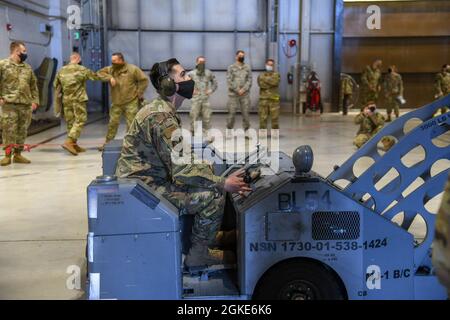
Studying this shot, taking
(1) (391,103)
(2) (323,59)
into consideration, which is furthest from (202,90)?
(2) (323,59)

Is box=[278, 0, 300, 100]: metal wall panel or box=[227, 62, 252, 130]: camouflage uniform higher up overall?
box=[278, 0, 300, 100]: metal wall panel

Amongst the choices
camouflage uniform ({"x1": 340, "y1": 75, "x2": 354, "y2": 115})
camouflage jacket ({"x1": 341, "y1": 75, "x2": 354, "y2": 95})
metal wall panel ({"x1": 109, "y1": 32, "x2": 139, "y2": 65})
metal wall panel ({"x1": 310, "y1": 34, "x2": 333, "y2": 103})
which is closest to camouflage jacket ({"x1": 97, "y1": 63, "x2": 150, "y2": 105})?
metal wall panel ({"x1": 109, "y1": 32, "x2": 139, "y2": 65})

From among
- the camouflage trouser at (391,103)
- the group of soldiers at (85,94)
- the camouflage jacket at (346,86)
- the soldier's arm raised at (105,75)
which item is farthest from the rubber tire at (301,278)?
the camouflage jacket at (346,86)

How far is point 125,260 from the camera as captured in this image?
2551mm

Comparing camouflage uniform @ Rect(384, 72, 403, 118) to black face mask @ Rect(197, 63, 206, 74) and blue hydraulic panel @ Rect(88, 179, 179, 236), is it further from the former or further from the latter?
blue hydraulic panel @ Rect(88, 179, 179, 236)

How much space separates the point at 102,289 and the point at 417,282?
1536mm

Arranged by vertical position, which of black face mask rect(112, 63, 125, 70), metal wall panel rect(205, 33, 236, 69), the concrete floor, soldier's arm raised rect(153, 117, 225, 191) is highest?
metal wall panel rect(205, 33, 236, 69)

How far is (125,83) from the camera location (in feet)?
29.2

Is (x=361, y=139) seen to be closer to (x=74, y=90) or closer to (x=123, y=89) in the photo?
(x=123, y=89)

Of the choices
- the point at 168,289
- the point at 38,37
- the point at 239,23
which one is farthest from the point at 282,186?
the point at 239,23

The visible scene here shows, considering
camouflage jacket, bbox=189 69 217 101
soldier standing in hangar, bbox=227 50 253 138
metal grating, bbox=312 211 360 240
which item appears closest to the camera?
metal grating, bbox=312 211 360 240

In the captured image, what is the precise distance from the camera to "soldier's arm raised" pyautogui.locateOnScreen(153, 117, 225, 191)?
114 inches

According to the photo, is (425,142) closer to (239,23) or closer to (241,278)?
(241,278)

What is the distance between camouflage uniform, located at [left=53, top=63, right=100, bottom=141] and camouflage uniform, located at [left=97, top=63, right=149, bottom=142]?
307 millimetres
